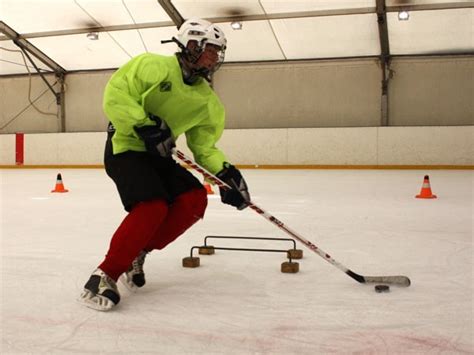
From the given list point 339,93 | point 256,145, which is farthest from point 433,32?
point 256,145

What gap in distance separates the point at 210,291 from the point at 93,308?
1.56ft

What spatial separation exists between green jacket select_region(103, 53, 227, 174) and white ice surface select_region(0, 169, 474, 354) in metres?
0.58

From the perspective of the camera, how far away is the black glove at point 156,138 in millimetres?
1901

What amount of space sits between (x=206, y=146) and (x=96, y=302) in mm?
799

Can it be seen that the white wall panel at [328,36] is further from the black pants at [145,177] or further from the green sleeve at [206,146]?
the black pants at [145,177]

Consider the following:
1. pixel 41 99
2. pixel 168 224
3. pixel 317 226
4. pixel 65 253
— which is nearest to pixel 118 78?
pixel 168 224

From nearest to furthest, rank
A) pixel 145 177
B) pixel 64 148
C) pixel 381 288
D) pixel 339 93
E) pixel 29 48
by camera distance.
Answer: pixel 145 177
pixel 381 288
pixel 339 93
pixel 29 48
pixel 64 148

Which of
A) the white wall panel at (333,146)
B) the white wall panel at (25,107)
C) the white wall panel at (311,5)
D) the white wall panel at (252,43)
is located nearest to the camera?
the white wall panel at (311,5)

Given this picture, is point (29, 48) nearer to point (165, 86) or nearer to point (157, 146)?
point (165, 86)

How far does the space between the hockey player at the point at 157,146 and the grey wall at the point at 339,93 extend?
1003 centimetres

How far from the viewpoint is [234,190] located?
2242 mm

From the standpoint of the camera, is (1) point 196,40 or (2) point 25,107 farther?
(2) point 25,107

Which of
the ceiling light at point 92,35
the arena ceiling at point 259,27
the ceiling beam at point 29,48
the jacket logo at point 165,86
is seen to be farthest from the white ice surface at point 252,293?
the ceiling beam at point 29,48

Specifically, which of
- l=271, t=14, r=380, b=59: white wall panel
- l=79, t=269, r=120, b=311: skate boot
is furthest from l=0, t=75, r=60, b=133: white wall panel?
l=79, t=269, r=120, b=311: skate boot
